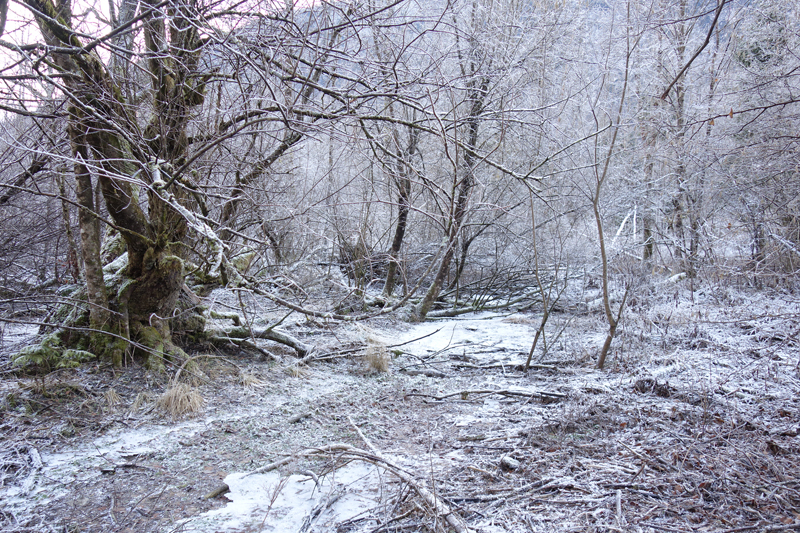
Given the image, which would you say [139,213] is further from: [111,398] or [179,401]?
[179,401]

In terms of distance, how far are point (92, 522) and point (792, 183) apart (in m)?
8.49

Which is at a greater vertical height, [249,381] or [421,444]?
[249,381]

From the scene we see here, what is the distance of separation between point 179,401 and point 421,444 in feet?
6.75

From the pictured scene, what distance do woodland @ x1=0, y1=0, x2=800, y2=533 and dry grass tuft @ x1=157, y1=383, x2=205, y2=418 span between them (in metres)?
0.02

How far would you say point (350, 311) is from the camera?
8.39m

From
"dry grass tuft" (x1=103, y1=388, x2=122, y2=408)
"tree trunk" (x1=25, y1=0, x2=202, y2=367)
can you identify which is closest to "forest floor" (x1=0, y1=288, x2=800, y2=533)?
"dry grass tuft" (x1=103, y1=388, x2=122, y2=408)

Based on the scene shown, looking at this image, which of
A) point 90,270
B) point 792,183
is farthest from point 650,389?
point 90,270

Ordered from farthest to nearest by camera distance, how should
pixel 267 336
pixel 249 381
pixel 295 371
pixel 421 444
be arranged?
1. pixel 267 336
2. pixel 295 371
3. pixel 249 381
4. pixel 421 444

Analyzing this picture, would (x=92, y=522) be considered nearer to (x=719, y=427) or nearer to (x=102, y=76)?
(x=102, y=76)

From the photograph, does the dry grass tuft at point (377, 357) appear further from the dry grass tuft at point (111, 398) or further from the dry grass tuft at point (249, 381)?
the dry grass tuft at point (111, 398)

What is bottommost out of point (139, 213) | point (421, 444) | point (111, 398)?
point (421, 444)

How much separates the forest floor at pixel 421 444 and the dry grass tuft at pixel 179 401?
0.13 feet

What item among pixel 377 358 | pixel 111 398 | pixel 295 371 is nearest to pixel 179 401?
pixel 111 398

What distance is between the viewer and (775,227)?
750 centimetres
